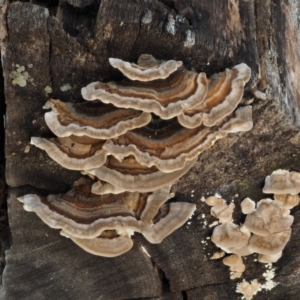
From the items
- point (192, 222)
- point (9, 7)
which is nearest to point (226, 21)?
point (9, 7)

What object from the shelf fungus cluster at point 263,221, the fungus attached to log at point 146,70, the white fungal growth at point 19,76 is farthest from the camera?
the shelf fungus cluster at point 263,221

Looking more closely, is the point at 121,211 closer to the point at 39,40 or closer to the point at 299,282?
the point at 39,40

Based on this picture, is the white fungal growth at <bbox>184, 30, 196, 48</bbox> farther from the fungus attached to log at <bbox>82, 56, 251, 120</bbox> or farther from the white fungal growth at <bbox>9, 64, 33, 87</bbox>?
the white fungal growth at <bbox>9, 64, 33, 87</bbox>

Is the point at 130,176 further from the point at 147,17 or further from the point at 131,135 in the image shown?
the point at 147,17

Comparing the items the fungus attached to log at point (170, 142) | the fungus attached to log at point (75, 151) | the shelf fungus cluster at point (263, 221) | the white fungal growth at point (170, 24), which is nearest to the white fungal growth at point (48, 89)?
the fungus attached to log at point (75, 151)

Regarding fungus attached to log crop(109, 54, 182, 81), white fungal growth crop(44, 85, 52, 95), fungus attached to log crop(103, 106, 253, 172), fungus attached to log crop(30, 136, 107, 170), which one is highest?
fungus attached to log crop(109, 54, 182, 81)

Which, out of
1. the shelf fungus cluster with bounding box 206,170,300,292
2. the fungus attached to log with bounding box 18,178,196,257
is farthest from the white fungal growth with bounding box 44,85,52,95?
the shelf fungus cluster with bounding box 206,170,300,292

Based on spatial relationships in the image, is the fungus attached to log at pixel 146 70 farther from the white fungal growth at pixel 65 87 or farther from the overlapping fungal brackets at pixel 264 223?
the overlapping fungal brackets at pixel 264 223
